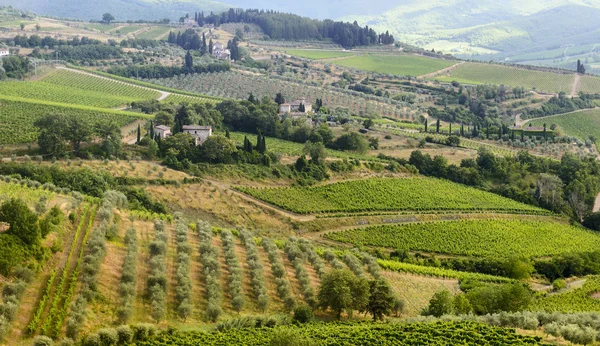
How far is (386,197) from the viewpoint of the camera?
241 ft

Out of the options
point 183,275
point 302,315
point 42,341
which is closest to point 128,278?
point 183,275

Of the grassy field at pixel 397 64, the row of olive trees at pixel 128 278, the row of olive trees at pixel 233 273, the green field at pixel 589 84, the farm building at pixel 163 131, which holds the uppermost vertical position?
the grassy field at pixel 397 64

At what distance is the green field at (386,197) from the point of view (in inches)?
2724

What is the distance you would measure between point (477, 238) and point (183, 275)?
34.2 meters

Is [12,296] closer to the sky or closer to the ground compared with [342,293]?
closer to the sky

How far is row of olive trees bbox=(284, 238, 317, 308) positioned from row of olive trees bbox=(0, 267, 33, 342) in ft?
51.1

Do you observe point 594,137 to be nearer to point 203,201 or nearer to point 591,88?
point 591,88

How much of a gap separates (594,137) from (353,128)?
4844cm

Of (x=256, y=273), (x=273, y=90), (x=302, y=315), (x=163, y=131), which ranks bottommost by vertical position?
(x=302, y=315)

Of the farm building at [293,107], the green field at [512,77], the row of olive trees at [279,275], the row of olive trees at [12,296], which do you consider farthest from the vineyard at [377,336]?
the green field at [512,77]

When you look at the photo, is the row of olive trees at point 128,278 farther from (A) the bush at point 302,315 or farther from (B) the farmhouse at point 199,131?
(B) the farmhouse at point 199,131

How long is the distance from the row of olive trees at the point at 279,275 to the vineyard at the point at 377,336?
388cm

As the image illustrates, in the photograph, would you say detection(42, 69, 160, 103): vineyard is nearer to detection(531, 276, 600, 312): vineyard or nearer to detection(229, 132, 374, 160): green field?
detection(229, 132, 374, 160): green field

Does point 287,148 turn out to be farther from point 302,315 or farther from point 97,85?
point 97,85
